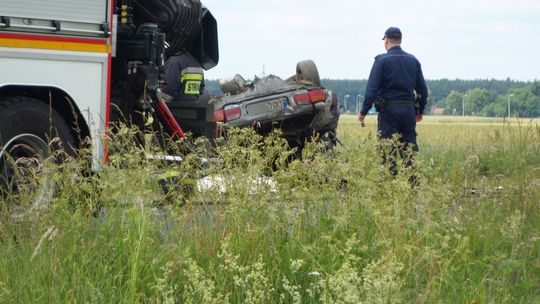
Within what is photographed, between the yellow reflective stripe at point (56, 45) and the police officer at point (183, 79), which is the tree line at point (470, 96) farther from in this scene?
the yellow reflective stripe at point (56, 45)

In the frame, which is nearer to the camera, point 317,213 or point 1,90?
point 317,213

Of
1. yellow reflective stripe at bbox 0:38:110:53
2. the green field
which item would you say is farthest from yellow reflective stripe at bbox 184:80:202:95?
the green field

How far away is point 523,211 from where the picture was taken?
8.11m

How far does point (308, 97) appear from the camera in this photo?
606 inches

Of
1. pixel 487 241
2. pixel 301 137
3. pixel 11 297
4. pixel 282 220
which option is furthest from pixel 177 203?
pixel 301 137

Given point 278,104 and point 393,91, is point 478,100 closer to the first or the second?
point 278,104

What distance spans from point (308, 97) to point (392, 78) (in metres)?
2.76

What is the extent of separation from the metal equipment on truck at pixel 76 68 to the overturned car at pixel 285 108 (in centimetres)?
416

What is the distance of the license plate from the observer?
1535 centimetres

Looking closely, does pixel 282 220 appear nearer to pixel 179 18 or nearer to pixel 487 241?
pixel 487 241

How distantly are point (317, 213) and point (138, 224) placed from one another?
1.32 meters

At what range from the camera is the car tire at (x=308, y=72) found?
15.9m

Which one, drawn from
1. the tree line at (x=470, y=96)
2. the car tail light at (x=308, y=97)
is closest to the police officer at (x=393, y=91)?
the car tail light at (x=308, y=97)

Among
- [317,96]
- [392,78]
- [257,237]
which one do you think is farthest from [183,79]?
[257,237]
